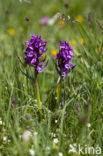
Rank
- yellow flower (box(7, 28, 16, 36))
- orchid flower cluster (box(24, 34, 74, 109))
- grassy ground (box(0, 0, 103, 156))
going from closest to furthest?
grassy ground (box(0, 0, 103, 156))
orchid flower cluster (box(24, 34, 74, 109))
yellow flower (box(7, 28, 16, 36))

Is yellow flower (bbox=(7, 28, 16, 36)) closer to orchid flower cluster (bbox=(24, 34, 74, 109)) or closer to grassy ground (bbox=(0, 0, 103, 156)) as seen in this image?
grassy ground (bbox=(0, 0, 103, 156))

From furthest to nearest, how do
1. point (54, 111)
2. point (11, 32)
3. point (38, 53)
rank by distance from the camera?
point (11, 32), point (54, 111), point (38, 53)

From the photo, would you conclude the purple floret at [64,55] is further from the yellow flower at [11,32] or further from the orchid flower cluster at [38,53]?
the yellow flower at [11,32]

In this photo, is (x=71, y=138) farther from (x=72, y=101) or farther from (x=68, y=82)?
(x=68, y=82)

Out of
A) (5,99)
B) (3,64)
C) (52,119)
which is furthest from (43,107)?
(3,64)

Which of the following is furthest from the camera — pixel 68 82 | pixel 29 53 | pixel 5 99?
pixel 68 82

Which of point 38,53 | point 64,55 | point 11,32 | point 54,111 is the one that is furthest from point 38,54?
point 11,32

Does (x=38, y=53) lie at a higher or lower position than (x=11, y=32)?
lower

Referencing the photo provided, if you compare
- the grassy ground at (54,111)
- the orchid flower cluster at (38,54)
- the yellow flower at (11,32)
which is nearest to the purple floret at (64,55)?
the orchid flower cluster at (38,54)

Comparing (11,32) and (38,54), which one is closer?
(38,54)

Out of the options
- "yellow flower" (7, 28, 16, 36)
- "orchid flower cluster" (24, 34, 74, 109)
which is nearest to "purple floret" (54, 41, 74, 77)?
"orchid flower cluster" (24, 34, 74, 109)

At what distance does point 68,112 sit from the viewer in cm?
177

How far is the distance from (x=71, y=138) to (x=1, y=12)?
326 cm

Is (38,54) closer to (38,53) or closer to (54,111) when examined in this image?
(38,53)
